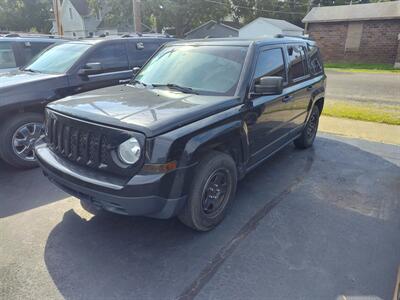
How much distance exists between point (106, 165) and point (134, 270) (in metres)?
0.93

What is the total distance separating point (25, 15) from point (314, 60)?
53.0 metres

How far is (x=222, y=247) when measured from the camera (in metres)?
2.99

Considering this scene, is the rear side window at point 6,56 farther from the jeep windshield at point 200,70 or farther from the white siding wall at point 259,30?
the white siding wall at point 259,30

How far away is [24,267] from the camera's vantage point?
2.72 m

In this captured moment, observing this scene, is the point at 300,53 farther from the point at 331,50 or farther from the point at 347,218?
the point at 331,50

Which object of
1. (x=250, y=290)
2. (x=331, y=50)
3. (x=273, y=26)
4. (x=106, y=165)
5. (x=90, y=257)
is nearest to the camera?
(x=250, y=290)

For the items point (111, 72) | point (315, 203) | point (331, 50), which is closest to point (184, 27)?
point (331, 50)

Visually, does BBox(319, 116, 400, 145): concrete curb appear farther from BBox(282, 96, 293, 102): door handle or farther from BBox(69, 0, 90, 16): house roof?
BBox(69, 0, 90, 16): house roof

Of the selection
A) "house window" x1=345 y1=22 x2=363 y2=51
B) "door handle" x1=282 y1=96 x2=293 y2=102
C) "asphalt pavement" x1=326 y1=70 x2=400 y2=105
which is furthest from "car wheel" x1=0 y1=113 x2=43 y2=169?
"house window" x1=345 y1=22 x2=363 y2=51

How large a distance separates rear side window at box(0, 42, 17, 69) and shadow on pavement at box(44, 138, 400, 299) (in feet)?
15.3

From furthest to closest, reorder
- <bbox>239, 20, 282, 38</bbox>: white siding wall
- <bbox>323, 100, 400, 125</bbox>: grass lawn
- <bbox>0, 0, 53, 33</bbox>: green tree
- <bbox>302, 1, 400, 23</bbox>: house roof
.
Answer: <bbox>0, 0, 53, 33</bbox>: green tree < <bbox>239, 20, 282, 38</bbox>: white siding wall < <bbox>302, 1, 400, 23</bbox>: house roof < <bbox>323, 100, 400, 125</bbox>: grass lawn

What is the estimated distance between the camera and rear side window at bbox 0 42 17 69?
6468 mm

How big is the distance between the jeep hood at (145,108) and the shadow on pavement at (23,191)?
1.32m

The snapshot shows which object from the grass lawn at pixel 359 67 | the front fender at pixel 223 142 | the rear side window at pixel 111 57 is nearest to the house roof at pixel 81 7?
the grass lawn at pixel 359 67
